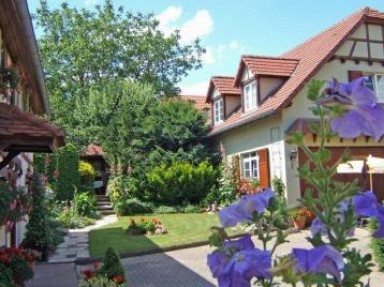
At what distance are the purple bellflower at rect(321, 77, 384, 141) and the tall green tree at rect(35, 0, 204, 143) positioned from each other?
32.0 m

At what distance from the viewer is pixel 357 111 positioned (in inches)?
53.2

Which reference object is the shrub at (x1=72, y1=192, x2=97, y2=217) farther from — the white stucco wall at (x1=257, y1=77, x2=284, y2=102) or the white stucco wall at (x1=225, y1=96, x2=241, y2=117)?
the white stucco wall at (x1=257, y1=77, x2=284, y2=102)

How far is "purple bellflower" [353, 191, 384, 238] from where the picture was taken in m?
1.41

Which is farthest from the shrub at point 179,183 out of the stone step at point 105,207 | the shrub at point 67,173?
the shrub at point 67,173

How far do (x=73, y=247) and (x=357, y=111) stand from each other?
14.0m

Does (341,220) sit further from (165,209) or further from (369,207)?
(165,209)

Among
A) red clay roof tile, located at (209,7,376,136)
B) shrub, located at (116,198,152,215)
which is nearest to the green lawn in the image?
shrub, located at (116,198,152,215)

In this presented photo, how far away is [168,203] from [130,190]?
1892mm

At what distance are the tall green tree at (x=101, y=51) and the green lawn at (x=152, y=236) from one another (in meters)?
16.0

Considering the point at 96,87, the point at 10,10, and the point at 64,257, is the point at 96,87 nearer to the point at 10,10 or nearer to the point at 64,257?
the point at 64,257

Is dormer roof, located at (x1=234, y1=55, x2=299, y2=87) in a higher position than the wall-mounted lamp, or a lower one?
higher

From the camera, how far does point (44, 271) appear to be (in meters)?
10.9

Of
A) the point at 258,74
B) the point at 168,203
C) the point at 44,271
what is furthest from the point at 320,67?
the point at 44,271

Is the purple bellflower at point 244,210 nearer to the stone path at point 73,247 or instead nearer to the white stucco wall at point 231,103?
the stone path at point 73,247
